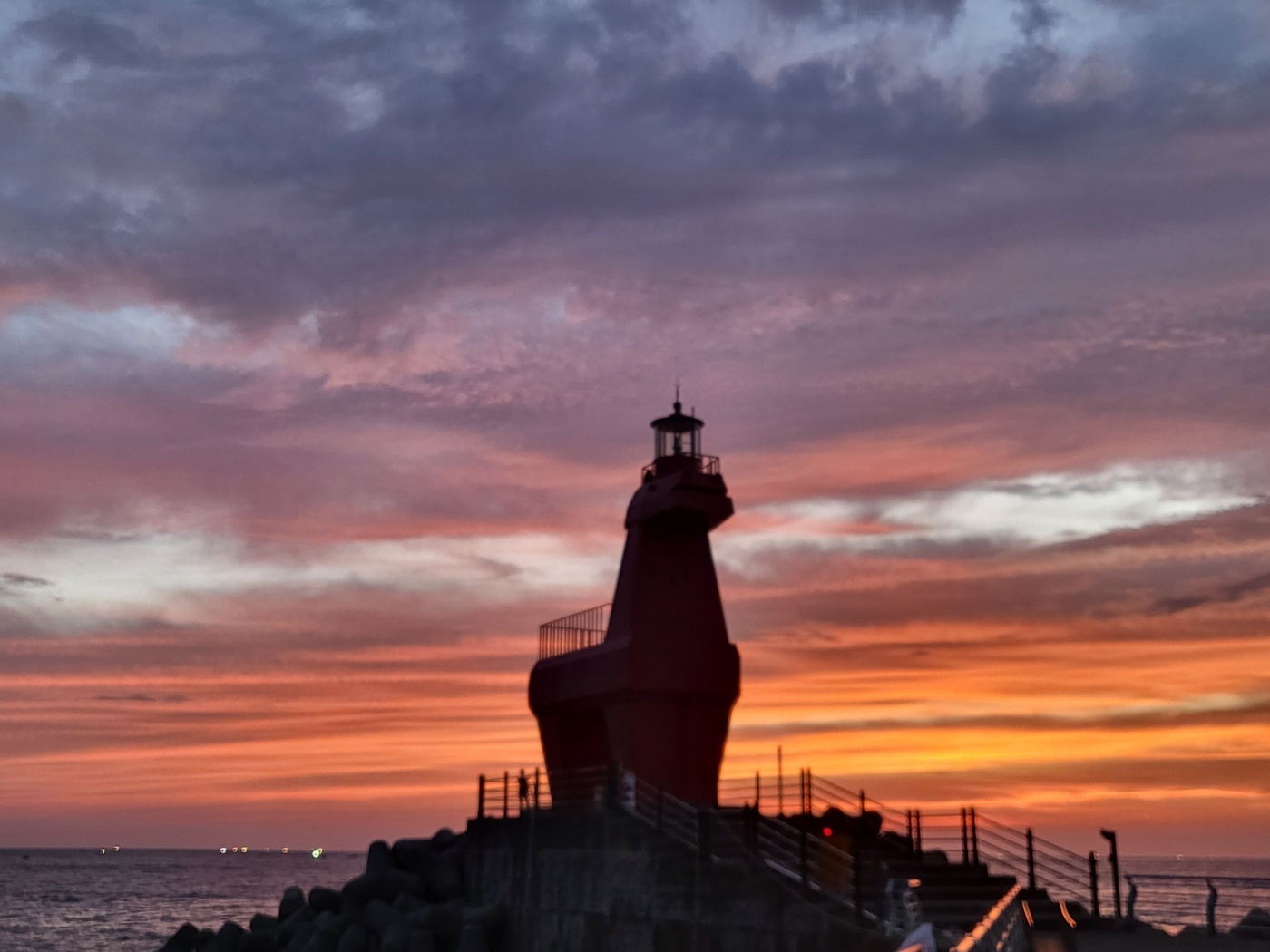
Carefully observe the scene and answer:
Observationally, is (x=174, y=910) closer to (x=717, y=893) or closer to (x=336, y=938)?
(x=336, y=938)

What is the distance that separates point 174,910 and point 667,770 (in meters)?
72.1

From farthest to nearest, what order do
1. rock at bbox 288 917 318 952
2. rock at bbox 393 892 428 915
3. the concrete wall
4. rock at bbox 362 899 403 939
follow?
rock at bbox 288 917 318 952, rock at bbox 393 892 428 915, rock at bbox 362 899 403 939, the concrete wall

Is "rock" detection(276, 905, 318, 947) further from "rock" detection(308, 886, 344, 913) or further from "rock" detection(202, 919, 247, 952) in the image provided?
"rock" detection(202, 919, 247, 952)

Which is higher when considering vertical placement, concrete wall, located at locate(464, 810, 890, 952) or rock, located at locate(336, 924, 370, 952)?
concrete wall, located at locate(464, 810, 890, 952)

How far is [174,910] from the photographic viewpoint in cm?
9031

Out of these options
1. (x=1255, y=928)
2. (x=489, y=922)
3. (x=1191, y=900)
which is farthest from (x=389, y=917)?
(x=1191, y=900)

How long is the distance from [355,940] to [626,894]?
7.56 metres

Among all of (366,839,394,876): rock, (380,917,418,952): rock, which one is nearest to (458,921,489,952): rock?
(380,917,418,952): rock

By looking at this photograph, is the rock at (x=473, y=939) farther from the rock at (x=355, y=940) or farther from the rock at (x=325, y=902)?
the rock at (x=325, y=902)

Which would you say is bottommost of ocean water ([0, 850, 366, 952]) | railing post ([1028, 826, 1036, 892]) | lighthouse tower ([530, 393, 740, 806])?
ocean water ([0, 850, 366, 952])

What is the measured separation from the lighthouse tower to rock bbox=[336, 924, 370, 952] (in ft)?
18.4

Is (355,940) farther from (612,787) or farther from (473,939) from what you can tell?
(612,787)

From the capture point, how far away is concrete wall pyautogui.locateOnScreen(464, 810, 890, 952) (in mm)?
20562

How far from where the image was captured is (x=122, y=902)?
10075 centimetres
